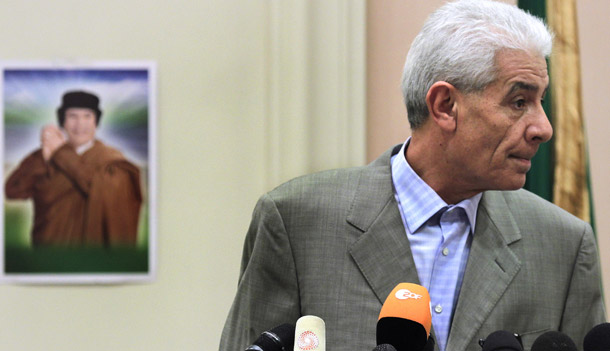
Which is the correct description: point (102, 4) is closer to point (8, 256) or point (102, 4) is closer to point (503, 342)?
point (8, 256)

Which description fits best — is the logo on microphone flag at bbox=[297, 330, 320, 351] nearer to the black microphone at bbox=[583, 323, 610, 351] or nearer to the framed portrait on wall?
the black microphone at bbox=[583, 323, 610, 351]

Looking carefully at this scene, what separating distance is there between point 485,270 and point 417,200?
7.5 inches

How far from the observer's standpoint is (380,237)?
1614mm

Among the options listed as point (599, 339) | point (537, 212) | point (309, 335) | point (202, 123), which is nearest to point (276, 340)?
point (309, 335)

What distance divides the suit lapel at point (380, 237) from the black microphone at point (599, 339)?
0.51m

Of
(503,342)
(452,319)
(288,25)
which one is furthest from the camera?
(288,25)

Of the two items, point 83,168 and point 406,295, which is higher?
point 83,168

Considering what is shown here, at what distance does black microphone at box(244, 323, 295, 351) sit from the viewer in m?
1.11

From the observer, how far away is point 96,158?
2.47 m

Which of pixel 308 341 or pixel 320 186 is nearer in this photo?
pixel 308 341

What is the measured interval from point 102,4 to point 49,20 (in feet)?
0.54

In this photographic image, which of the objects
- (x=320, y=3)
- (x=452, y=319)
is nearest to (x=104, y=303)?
(x=320, y=3)

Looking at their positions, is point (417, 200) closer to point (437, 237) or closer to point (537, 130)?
point (437, 237)

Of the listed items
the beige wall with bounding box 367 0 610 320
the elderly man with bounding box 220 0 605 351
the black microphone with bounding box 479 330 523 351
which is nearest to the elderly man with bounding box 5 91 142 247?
the beige wall with bounding box 367 0 610 320
